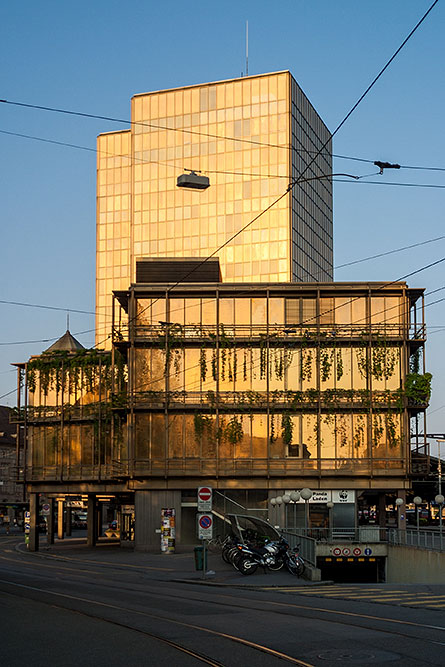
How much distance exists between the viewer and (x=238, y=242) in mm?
102375

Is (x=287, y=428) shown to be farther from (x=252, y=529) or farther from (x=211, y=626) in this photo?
(x=211, y=626)

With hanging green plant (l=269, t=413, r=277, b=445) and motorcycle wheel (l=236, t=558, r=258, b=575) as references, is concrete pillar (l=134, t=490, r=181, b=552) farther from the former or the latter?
motorcycle wheel (l=236, t=558, r=258, b=575)

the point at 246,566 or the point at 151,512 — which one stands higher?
the point at 151,512

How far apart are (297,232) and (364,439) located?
49446 millimetres

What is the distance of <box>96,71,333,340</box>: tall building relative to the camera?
100 m

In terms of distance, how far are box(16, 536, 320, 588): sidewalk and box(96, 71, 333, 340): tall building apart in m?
45.1

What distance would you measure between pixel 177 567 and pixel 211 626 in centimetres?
2381

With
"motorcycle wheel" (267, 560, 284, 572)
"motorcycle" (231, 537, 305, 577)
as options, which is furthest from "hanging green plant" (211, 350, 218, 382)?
"motorcycle wheel" (267, 560, 284, 572)

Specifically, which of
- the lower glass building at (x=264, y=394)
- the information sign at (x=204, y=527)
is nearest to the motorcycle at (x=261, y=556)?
the information sign at (x=204, y=527)

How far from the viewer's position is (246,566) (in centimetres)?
3425

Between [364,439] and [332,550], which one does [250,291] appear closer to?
[364,439]

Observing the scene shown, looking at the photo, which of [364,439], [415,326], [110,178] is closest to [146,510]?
[364,439]

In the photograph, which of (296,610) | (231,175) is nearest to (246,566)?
(296,610)

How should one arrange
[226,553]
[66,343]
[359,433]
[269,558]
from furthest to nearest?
[66,343], [359,433], [226,553], [269,558]
